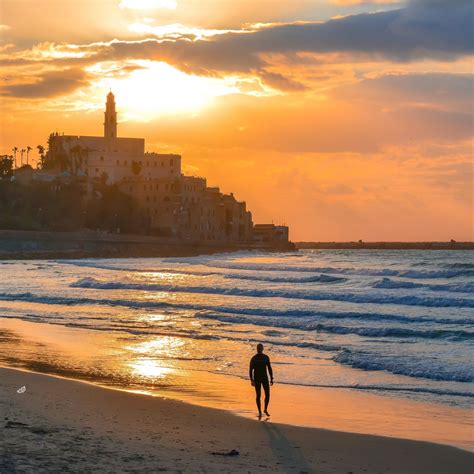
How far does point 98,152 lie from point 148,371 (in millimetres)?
143365

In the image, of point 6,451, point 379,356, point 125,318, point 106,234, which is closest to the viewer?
point 6,451

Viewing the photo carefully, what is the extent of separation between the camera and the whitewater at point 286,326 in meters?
18.5

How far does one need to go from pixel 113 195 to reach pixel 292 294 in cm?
11182

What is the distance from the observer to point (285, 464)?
10812mm

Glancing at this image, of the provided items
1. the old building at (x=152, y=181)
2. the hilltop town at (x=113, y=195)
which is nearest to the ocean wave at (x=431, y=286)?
the hilltop town at (x=113, y=195)

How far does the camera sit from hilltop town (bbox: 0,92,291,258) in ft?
461

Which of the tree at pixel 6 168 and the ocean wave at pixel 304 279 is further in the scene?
the tree at pixel 6 168

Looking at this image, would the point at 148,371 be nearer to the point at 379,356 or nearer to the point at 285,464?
the point at 379,356

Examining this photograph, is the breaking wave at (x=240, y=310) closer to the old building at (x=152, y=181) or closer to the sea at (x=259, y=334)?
the sea at (x=259, y=334)

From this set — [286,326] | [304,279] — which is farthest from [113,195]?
[286,326]

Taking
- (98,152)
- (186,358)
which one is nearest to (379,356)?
(186,358)

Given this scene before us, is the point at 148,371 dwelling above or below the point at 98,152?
below

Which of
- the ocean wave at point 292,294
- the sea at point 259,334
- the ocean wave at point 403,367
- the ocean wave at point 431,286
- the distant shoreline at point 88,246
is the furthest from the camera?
the distant shoreline at point 88,246

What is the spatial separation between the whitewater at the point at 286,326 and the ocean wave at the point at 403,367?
2cm
